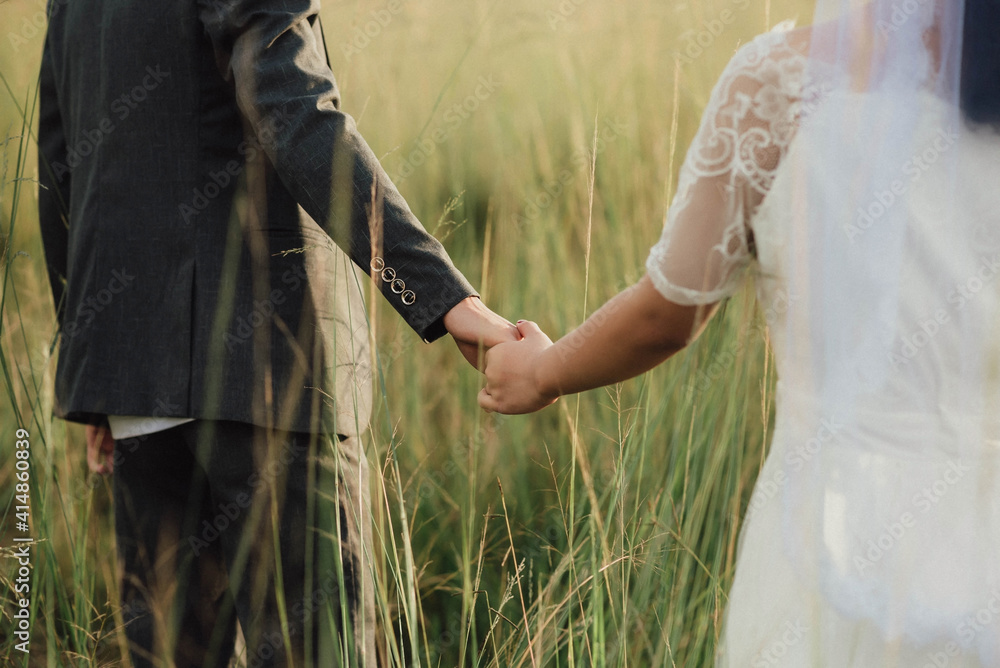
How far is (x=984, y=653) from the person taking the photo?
853mm

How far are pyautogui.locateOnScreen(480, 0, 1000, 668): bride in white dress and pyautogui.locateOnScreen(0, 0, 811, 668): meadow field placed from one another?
1.25ft

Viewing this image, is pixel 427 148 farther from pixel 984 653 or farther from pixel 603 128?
pixel 984 653

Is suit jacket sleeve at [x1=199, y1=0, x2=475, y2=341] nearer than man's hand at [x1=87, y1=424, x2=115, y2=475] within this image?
Yes

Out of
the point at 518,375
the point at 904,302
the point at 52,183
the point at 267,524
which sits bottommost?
the point at 267,524

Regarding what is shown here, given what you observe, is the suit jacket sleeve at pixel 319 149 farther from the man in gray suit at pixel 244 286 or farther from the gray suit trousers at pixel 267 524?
the gray suit trousers at pixel 267 524

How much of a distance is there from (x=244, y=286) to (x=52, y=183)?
1.89 ft

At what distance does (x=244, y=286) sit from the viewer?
1.40 meters

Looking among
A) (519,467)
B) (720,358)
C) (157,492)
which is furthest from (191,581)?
(720,358)

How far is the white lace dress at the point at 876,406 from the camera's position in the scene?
86 cm

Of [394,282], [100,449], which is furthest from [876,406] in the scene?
[100,449]

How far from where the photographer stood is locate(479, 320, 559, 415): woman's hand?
1.39 meters

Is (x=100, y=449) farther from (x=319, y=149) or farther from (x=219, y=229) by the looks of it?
(x=319, y=149)

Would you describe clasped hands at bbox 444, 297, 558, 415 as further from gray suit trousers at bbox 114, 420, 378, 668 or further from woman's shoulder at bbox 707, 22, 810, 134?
woman's shoulder at bbox 707, 22, 810, 134

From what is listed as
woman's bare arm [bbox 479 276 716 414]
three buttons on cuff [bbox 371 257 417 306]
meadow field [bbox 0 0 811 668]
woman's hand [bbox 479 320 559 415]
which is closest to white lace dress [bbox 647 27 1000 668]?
woman's bare arm [bbox 479 276 716 414]
